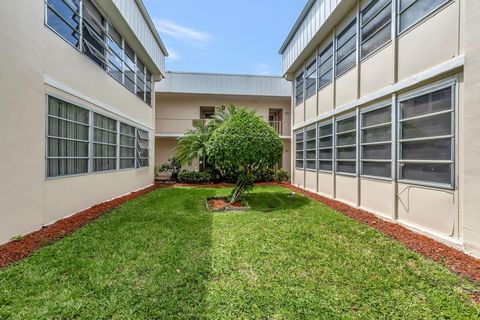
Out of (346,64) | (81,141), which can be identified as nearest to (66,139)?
(81,141)

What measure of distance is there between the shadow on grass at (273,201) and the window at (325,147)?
157 cm

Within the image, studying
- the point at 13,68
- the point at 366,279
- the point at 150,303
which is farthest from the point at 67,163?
the point at 366,279

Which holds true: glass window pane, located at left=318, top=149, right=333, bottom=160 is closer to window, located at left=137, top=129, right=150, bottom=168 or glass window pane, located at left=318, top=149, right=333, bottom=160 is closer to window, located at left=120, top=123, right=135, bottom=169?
window, located at left=120, top=123, right=135, bottom=169

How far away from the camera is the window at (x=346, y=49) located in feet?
24.4

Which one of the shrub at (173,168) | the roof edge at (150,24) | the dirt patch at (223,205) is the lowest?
the dirt patch at (223,205)

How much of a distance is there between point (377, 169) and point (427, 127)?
5.94 feet

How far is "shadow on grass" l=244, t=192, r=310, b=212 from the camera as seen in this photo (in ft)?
24.8

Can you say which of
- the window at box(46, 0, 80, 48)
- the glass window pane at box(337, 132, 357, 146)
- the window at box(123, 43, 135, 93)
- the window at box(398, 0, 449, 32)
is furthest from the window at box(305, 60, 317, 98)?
the window at box(46, 0, 80, 48)

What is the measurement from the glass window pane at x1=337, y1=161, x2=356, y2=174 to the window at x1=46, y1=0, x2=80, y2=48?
8348 millimetres

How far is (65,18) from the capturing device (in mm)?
5828

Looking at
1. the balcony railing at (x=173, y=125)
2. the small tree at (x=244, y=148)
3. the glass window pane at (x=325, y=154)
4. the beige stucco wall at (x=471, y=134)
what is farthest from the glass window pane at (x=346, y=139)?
the balcony railing at (x=173, y=125)

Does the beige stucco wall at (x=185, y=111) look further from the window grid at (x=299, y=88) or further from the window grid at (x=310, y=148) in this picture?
the window grid at (x=310, y=148)

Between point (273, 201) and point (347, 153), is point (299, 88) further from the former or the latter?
point (273, 201)

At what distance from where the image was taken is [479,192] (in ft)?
11.8
